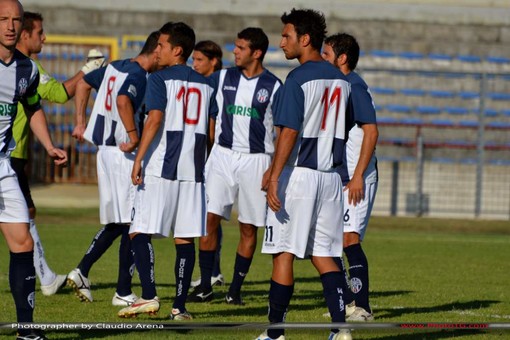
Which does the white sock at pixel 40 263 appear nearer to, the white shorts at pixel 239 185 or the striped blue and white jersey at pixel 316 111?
the white shorts at pixel 239 185

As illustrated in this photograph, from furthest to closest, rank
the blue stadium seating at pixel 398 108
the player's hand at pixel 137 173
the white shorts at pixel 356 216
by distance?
1. the blue stadium seating at pixel 398 108
2. the white shorts at pixel 356 216
3. the player's hand at pixel 137 173

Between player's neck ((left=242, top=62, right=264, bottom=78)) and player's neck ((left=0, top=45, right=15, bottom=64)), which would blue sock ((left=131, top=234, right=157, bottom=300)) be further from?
player's neck ((left=242, top=62, right=264, bottom=78))

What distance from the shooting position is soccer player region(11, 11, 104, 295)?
902 cm


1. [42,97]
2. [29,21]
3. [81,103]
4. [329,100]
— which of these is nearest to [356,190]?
[329,100]

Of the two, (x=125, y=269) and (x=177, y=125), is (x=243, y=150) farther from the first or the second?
(x=177, y=125)

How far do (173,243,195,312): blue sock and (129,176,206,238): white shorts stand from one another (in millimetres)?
126

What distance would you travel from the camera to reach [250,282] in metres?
11.6

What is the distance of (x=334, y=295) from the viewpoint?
715cm

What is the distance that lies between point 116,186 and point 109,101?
0.76m

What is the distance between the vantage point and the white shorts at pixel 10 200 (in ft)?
22.8

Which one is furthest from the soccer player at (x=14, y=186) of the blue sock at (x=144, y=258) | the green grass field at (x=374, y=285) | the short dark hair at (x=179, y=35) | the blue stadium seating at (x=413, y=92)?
the blue stadium seating at (x=413, y=92)

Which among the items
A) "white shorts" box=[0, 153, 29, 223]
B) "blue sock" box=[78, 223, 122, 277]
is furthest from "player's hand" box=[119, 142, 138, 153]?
"white shorts" box=[0, 153, 29, 223]

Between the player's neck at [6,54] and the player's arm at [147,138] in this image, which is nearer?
the player's neck at [6,54]

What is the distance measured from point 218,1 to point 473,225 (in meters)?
10.3
